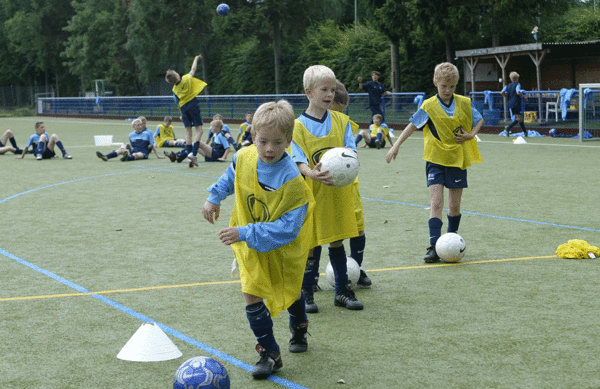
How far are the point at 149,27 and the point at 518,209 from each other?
158ft

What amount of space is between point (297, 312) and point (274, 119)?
1.28m

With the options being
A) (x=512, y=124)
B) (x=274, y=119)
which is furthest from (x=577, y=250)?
(x=512, y=124)

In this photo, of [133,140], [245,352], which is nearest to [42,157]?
[133,140]

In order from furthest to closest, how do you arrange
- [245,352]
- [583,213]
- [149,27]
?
[149,27]
[583,213]
[245,352]

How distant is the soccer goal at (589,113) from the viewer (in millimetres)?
20672

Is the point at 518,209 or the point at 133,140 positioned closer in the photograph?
the point at 518,209

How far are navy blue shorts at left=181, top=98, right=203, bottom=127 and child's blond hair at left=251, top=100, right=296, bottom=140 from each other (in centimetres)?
1316

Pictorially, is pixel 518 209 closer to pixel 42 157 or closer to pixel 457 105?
pixel 457 105

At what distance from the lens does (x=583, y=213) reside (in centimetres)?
924

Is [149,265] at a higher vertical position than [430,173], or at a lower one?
lower

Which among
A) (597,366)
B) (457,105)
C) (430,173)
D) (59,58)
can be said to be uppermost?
(59,58)

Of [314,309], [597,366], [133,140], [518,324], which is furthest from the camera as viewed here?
[133,140]

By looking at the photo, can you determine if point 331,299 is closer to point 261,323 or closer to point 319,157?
point 319,157

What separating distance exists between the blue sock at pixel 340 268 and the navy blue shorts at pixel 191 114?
1185 centimetres
